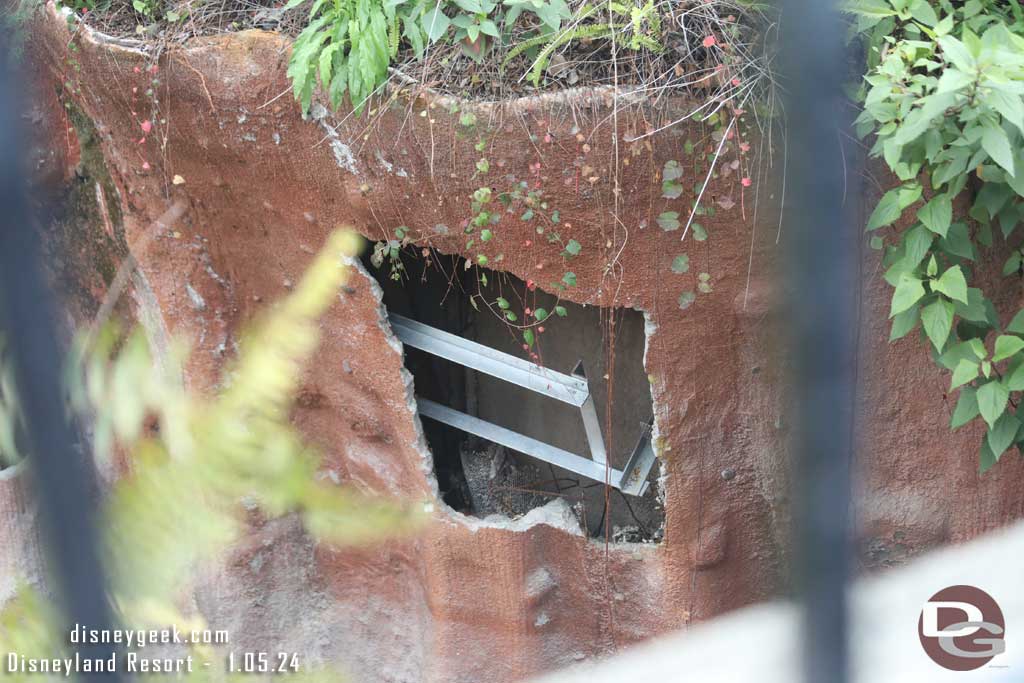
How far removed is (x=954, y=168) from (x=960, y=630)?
1.39 meters

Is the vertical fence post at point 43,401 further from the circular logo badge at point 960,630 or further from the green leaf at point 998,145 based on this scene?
the circular logo badge at point 960,630

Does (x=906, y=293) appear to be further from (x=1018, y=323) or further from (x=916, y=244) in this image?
(x=1018, y=323)

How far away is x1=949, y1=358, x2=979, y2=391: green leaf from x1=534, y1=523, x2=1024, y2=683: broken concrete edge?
52cm

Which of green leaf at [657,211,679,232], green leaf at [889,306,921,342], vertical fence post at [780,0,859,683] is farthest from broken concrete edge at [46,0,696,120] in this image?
vertical fence post at [780,0,859,683]

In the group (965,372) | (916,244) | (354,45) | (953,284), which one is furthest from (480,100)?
(965,372)

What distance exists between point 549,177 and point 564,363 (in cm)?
113

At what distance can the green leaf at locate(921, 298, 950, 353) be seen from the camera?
2.44 metres

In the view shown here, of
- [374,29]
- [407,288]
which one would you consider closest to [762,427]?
[407,288]

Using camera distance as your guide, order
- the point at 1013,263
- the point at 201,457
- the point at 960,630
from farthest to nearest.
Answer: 1. the point at 201,457
2. the point at 960,630
3. the point at 1013,263

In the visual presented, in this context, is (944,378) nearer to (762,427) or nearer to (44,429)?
(762,427)

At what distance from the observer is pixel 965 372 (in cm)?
246

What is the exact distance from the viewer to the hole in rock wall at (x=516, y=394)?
12.6 ft

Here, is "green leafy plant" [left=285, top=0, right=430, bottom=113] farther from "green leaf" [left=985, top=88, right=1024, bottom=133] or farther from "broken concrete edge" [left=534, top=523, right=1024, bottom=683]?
"broken concrete edge" [left=534, top=523, right=1024, bottom=683]

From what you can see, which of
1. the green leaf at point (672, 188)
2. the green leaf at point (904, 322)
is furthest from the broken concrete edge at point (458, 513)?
the green leaf at point (904, 322)
